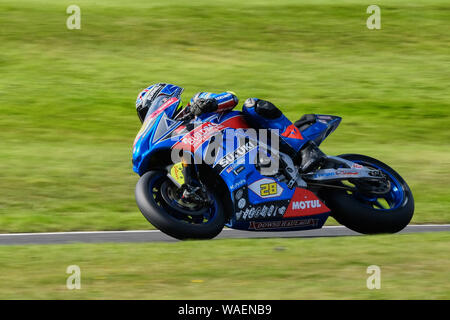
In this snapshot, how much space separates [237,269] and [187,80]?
13.6 meters

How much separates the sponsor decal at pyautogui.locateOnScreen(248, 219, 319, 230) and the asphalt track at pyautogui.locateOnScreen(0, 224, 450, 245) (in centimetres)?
46

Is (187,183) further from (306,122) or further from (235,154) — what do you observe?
(306,122)

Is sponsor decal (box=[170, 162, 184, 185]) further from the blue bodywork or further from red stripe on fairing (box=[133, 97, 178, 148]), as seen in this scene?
red stripe on fairing (box=[133, 97, 178, 148])

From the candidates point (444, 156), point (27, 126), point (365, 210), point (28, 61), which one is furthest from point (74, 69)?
point (365, 210)

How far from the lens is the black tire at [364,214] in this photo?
894 cm

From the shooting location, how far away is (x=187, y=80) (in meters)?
20.5

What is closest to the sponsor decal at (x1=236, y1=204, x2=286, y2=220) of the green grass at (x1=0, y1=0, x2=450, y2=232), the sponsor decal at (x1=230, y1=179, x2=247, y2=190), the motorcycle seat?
the sponsor decal at (x1=230, y1=179, x2=247, y2=190)

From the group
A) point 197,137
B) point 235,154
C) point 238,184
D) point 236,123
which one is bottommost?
point 238,184

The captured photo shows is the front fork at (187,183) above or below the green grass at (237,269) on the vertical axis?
above

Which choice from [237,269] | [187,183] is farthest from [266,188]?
[237,269]

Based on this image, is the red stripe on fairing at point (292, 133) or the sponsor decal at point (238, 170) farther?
the red stripe on fairing at point (292, 133)

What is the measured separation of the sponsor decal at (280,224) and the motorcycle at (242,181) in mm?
11

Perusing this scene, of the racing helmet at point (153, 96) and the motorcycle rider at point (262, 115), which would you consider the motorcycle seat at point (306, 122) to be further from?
the racing helmet at point (153, 96)

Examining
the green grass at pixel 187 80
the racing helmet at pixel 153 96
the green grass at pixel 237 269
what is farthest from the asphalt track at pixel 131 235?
the racing helmet at pixel 153 96
